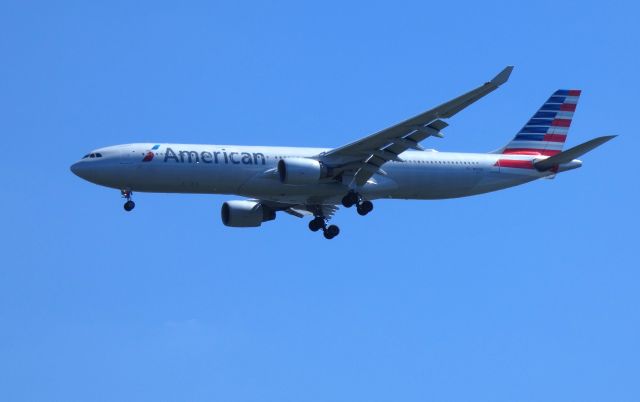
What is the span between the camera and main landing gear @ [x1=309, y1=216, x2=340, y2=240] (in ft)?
197

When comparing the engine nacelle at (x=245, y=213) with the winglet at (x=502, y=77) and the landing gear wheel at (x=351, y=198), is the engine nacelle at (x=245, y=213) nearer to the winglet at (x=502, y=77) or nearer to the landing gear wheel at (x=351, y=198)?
A: the landing gear wheel at (x=351, y=198)

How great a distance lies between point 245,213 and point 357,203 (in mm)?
6616

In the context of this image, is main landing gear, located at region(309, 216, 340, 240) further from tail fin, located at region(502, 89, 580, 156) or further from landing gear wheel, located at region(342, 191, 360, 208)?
tail fin, located at region(502, 89, 580, 156)

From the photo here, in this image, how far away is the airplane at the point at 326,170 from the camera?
177 feet

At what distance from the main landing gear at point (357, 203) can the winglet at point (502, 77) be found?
1044cm

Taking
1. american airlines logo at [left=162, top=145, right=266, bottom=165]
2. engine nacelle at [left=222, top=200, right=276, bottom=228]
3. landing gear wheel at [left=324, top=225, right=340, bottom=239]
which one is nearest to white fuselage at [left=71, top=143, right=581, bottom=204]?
american airlines logo at [left=162, top=145, right=266, bottom=165]

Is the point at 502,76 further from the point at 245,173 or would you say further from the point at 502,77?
the point at 245,173

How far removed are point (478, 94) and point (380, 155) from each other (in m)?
7.20

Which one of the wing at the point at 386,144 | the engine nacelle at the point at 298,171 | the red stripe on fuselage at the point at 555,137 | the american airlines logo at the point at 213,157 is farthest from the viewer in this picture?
the red stripe on fuselage at the point at 555,137

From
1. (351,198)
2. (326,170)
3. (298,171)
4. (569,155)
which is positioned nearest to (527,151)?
(569,155)

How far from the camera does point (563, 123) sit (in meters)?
63.6

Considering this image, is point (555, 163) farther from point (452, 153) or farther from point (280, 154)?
point (280, 154)

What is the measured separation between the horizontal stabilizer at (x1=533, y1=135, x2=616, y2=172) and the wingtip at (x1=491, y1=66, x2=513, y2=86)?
630 cm

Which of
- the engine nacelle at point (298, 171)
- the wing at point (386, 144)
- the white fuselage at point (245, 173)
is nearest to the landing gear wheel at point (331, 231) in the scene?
the white fuselage at point (245, 173)
